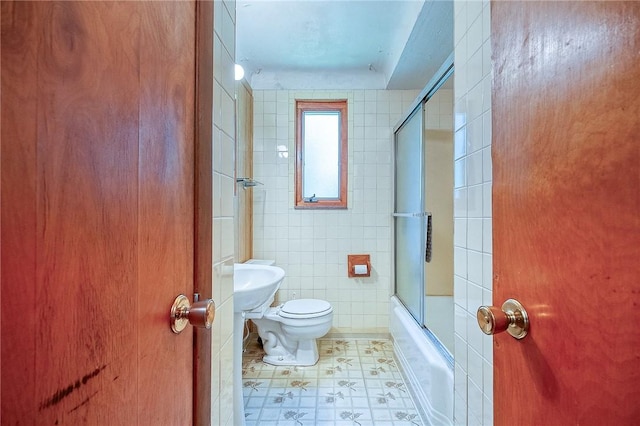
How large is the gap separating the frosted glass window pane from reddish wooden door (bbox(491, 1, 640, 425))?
2.01 metres

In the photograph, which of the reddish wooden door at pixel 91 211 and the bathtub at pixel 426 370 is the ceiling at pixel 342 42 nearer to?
the reddish wooden door at pixel 91 211

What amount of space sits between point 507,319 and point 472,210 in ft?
1.58

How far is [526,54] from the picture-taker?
50cm

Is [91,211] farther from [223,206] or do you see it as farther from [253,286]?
[253,286]

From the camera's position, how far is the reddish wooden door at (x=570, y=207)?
341mm

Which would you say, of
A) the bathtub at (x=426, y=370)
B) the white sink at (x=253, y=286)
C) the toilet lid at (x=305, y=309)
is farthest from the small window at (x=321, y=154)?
the bathtub at (x=426, y=370)

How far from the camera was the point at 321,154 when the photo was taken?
8.46ft

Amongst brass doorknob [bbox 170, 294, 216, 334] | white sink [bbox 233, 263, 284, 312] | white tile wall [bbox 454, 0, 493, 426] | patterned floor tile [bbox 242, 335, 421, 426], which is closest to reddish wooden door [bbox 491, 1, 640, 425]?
white tile wall [bbox 454, 0, 493, 426]

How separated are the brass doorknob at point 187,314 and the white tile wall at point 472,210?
78cm

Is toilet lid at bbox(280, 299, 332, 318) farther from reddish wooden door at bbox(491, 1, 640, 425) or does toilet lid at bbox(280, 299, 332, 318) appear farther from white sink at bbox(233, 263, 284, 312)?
reddish wooden door at bbox(491, 1, 640, 425)

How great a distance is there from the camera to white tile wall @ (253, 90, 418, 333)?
247 centimetres

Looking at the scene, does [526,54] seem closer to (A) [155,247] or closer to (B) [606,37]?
(B) [606,37]

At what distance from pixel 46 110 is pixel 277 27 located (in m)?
1.99

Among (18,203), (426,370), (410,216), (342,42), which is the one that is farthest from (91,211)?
(342,42)
